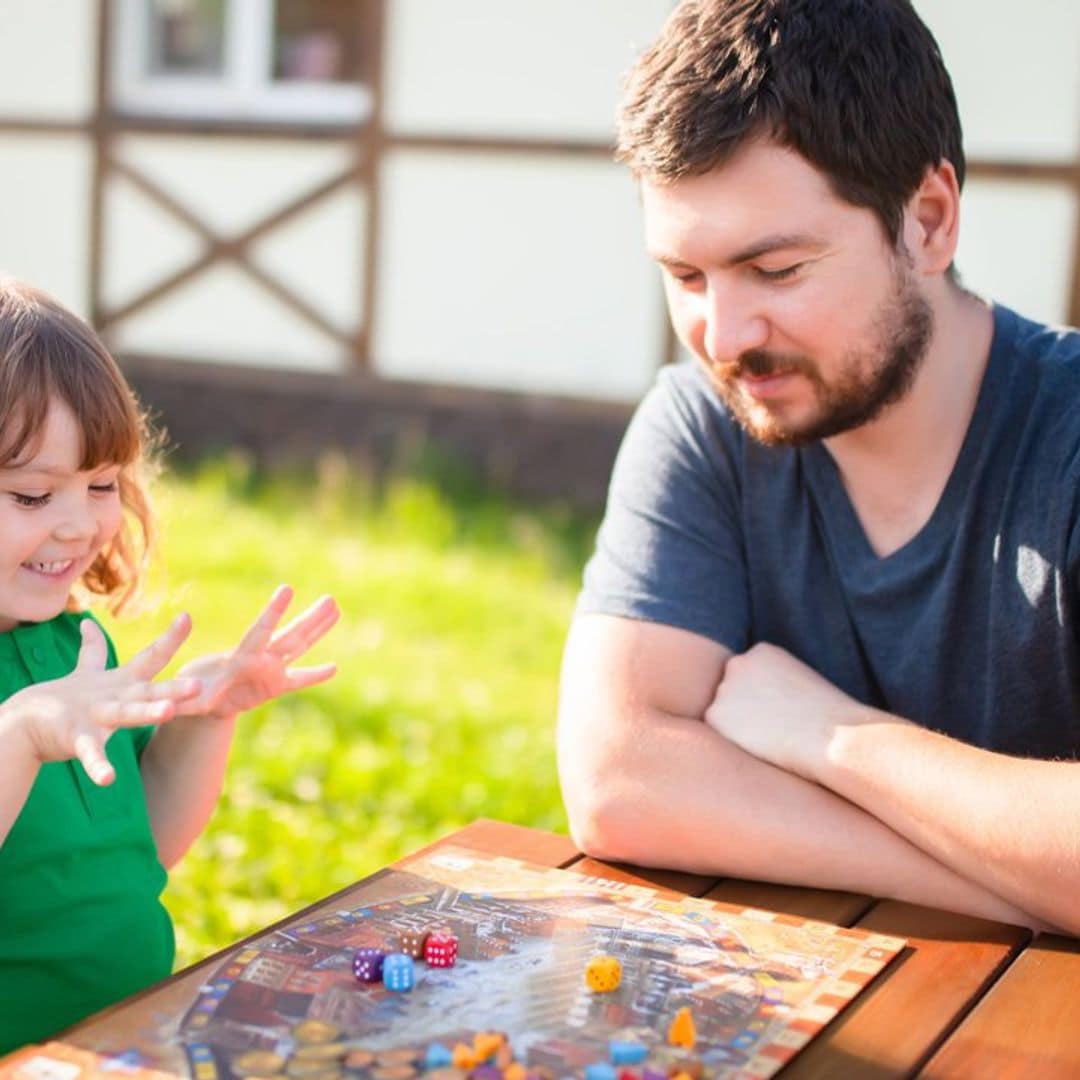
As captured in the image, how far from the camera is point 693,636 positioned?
8.07ft

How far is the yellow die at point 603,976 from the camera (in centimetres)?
168

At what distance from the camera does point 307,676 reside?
2.07 metres

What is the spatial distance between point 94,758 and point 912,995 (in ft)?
2.84

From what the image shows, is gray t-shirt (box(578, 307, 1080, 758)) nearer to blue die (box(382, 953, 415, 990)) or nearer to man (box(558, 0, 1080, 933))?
man (box(558, 0, 1080, 933))

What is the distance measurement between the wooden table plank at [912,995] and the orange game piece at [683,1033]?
92 millimetres

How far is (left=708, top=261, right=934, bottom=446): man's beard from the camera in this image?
7.93 feet

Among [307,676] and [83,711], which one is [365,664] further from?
[83,711]

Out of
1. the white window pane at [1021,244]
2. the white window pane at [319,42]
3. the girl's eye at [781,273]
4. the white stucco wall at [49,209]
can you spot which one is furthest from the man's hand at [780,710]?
the white stucco wall at [49,209]

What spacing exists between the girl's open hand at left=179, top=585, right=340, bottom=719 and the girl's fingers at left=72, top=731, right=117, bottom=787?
0.12 m

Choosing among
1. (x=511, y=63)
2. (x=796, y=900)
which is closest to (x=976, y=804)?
(x=796, y=900)

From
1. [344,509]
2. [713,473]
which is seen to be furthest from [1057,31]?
[713,473]

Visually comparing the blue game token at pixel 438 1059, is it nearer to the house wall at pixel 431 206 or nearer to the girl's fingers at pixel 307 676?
the girl's fingers at pixel 307 676

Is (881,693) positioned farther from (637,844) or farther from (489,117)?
(489,117)

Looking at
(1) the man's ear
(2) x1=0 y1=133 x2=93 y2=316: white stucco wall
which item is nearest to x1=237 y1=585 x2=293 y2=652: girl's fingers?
(1) the man's ear
